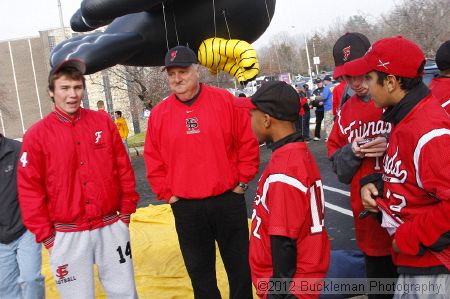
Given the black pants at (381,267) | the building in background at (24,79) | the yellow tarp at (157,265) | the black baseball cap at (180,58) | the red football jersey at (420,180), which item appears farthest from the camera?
the building in background at (24,79)

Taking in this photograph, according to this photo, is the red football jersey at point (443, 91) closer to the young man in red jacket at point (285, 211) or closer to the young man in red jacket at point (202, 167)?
the young man in red jacket at point (202, 167)

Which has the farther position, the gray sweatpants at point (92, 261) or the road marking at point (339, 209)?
the road marking at point (339, 209)

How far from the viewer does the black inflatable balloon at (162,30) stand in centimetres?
375

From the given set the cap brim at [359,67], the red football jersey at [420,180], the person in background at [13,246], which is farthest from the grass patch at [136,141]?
the red football jersey at [420,180]

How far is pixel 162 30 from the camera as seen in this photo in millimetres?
3969

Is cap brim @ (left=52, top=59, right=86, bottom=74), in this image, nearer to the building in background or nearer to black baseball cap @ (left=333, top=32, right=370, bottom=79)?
black baseball cap @ (left=333, top=32, right=370, bottom=79)

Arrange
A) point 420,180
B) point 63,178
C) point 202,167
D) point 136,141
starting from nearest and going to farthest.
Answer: point 420,180
point 63,178
point 202,167
point 136,141

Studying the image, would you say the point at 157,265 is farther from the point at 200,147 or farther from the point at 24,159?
the point at 24,159

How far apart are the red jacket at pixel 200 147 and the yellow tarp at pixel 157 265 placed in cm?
138

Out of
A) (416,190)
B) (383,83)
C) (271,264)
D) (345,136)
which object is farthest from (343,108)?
(271,264)

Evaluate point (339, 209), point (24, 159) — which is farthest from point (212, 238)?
point (339, 209)

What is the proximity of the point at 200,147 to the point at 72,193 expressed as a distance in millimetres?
915

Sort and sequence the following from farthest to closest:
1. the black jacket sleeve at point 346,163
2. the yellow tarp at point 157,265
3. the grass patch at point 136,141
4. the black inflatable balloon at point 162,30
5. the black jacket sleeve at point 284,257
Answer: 1. the grass patch at point 136,141
2. the yellow tarp at point 157,265
3. the black inflatable balloon at point 162,30
4. the black jacket sleeve at point 346,163
5. the black jacket sleeve at point 284,257

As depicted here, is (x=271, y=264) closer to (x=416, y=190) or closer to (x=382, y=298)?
(x=416, y=190)
